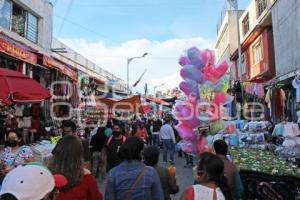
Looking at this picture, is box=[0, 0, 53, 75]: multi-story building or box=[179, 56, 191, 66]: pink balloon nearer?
box=[179, 56, 191, 66]: pink balloon

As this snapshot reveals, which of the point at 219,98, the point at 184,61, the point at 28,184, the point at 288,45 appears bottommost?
the point at 28,184

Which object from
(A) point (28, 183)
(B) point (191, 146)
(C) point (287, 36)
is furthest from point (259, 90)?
(A) point (28, 183)

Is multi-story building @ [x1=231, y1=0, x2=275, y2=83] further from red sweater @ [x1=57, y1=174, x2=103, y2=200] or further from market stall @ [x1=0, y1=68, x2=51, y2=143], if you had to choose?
red sweater @ [x1=57, y1=174, x2=103, y2=200]

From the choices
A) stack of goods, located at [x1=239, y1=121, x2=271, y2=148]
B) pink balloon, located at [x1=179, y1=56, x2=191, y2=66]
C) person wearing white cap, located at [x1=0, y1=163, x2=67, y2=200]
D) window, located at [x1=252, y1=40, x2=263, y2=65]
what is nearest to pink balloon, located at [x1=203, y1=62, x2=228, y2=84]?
pink balloon, located at [x1=179, y1=56, x2=191, y2=66]

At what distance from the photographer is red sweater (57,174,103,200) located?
3.64 meters

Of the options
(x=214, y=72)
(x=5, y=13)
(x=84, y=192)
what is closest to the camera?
(x=84, y=192)

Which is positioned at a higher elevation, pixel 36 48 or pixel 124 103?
pixel 36 48

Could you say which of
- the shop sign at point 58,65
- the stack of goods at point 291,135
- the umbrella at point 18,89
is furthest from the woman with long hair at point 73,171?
the shop sign at point 58,65

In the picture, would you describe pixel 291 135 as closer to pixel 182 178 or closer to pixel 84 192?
pixel 182 178

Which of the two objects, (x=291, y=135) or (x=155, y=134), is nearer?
(x=291, y=135)

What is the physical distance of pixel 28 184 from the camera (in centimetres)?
213

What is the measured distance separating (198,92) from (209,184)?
22.7 feet

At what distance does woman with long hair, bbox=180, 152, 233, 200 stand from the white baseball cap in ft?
5.25

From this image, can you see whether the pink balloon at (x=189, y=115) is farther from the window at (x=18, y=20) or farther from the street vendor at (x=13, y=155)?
the window at (x=18, y=20)
